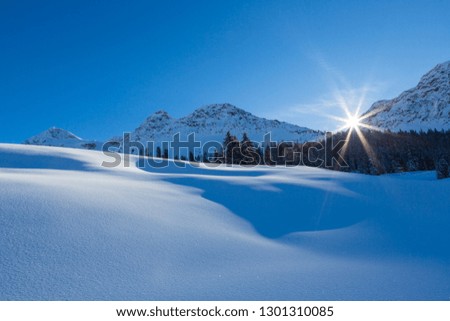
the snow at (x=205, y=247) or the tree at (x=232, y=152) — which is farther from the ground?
the tree at (x=232, y=152)

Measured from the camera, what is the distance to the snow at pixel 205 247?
3.50m

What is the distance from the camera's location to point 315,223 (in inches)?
270

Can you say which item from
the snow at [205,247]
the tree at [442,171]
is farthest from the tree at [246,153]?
the snow at [205,247]

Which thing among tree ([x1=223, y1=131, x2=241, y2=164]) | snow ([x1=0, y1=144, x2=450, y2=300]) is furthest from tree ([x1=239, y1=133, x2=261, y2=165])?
snow ([x1=0, y1=144, x2=450, y2=300])

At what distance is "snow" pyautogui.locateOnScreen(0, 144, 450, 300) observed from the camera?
350cm

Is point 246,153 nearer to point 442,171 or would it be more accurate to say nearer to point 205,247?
point 442,171

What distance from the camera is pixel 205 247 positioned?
466 cm

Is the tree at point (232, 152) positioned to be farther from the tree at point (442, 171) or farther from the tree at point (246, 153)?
the tree at point (442, 171)

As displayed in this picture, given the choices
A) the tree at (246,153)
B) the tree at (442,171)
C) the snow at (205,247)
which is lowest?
the snow at (205,247)

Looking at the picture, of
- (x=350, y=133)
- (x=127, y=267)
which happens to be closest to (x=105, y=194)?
(x=127, y=267)

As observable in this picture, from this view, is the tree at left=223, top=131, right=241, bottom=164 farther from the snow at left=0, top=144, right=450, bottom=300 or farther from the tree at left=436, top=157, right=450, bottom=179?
the snow at left=0, top=144, right=450, bottom=300

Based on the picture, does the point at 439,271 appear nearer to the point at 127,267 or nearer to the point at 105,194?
the point at 127,267

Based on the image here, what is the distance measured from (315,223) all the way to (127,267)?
14.9 feet
